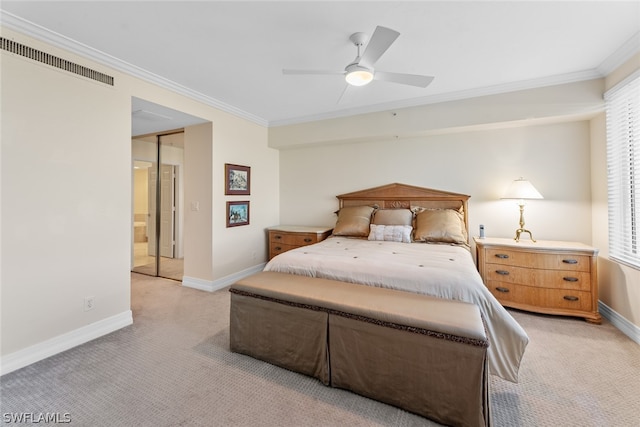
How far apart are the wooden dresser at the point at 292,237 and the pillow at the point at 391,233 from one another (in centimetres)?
94

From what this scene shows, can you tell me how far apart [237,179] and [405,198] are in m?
2.70

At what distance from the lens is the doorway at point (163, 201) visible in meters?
4.52

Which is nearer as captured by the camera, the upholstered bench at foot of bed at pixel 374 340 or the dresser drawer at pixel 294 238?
the upholstered bench at foot of bed at pixel 374 340

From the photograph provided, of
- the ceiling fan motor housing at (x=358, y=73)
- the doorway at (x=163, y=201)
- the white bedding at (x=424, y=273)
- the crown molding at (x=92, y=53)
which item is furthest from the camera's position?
the doorway at (x=163, y=201)

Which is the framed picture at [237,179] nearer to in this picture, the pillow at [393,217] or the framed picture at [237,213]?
the framed picture at [237,213]

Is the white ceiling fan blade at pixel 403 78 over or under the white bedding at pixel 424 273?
A: over

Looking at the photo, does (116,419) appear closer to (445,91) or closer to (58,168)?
(58,168)

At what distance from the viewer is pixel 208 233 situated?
387 cm

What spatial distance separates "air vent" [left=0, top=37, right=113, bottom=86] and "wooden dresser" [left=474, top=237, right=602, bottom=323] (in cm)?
456

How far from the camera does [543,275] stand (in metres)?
3.00

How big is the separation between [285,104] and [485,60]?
251 cm

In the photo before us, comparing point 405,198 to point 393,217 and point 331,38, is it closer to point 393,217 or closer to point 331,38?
point 393,217

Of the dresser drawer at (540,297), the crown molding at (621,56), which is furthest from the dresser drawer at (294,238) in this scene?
the crown molding at (621,56)

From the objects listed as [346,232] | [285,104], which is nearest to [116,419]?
[346,232]
